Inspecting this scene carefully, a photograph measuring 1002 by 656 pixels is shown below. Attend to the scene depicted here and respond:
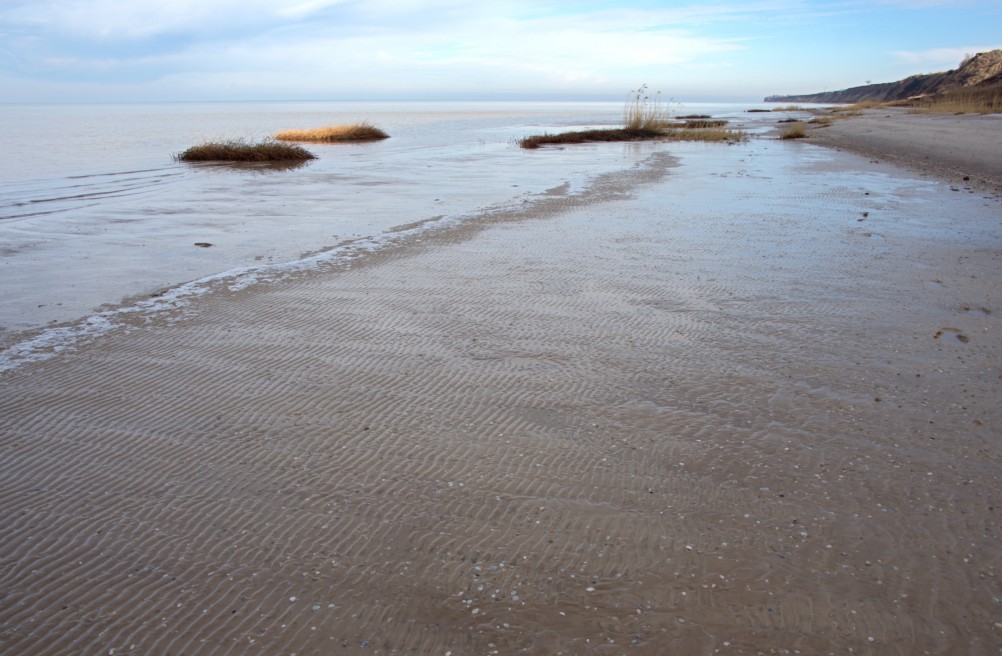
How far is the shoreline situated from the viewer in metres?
16.1

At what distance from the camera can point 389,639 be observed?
238 centimetres

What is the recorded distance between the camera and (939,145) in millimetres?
22125

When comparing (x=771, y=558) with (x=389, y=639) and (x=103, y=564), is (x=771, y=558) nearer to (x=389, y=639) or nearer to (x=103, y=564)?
(x=389, y=639)

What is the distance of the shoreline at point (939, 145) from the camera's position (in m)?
16.1

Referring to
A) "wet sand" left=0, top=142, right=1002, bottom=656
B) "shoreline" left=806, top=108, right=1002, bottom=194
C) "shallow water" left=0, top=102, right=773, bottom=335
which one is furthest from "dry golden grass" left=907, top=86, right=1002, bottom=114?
"wet sand" left=0, top=142, right=1002, bottom=656

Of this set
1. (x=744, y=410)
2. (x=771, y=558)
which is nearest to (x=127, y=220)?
(x=744, y=410)

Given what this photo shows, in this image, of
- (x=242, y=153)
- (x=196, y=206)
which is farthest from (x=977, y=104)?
(x=196, y=206)

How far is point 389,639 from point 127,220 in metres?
11.7

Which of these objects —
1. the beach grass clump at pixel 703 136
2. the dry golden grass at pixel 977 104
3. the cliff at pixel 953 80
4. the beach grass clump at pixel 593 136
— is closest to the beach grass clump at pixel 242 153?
the beach grass clump at pixel 593 136

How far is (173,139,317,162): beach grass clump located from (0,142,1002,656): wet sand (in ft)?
66.4

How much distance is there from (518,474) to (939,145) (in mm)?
24748

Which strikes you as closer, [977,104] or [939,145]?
[939,145]

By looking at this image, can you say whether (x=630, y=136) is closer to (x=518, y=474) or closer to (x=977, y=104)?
(x=977, y=104)

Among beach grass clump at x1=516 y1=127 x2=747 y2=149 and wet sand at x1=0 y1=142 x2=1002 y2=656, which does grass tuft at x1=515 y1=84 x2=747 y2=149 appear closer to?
beach grass clump at x1=516 y1=127 x2=747 y2=149
